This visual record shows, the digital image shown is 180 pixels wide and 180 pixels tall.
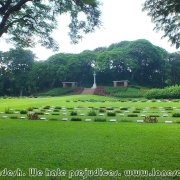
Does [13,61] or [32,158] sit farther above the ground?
[13,61]

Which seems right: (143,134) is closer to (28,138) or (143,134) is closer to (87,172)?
(28,138)

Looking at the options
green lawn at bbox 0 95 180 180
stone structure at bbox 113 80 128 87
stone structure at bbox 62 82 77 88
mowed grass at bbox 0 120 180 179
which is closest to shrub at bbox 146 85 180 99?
stone structure at bbox 113 80 128 87

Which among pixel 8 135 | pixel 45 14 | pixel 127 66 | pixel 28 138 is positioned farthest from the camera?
pixel 127 66

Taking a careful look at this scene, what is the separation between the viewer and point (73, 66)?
52.9m

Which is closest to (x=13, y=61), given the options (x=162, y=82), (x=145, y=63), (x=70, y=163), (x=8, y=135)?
(x=145, y=63)

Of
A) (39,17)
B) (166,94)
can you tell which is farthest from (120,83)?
(39,17)

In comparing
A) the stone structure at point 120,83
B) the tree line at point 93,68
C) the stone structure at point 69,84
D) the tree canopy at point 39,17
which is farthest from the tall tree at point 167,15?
the stone structure at point 69,84

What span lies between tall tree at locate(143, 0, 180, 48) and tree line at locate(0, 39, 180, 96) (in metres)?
43.0

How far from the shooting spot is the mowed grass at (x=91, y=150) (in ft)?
16.1

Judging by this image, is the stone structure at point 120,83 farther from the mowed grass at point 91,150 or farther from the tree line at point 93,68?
the mowed grass at point 91,150

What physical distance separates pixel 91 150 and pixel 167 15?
3766 mm

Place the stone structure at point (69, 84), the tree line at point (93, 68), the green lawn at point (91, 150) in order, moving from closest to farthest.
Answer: the green lawn at point (91, 150) → the tree line at point (93, 68) → the stone structure at point (69, 84)

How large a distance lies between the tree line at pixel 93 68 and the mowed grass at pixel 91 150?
43275 mm

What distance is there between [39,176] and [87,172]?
75cm
